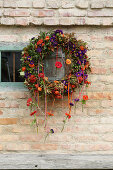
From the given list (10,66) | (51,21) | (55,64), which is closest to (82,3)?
(51,21)

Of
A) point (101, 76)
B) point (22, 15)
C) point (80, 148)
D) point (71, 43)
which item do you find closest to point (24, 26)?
point (22, 15)

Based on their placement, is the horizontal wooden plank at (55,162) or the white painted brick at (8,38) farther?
the white painted brick at (8,38)

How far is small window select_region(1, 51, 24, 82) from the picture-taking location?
272 cm

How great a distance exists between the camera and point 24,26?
2.68 m

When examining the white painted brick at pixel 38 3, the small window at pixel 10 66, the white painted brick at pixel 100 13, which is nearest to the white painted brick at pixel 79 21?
the white painted brick at pixel 100 13

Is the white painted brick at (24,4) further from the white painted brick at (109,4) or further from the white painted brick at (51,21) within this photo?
the white painted brick at (109,4)

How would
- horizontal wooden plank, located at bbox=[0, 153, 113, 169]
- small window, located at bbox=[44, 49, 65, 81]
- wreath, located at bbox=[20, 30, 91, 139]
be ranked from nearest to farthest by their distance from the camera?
horizontal wooden plank, located at bbox=[0, 153, 113, 169], wreath, located at bbox=[20, 30, 91, 139], small window, located at bbox=[44, 49, 65, 81]

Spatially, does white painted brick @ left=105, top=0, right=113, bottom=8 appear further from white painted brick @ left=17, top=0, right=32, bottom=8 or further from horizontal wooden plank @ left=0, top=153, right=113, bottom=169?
horizontal wooden plank @ left=0, top=153, right=113, bottom=169

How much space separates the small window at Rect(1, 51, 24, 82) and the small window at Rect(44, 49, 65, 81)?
0.41m

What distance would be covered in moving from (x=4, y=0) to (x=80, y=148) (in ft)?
7.02

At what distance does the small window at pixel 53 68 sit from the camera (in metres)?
2.53

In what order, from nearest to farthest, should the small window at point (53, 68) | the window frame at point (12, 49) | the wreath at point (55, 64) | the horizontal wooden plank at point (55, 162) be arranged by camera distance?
the horizontal wooden plank at point (55, 162)
the wreath at point (55, 64)
the small window at point (53, 68)
the window frame at point (12, 49)

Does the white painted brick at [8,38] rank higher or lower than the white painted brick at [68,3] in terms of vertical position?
lower

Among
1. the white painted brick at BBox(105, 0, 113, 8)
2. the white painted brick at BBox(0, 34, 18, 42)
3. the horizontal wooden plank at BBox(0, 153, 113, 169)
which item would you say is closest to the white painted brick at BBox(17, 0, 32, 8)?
the white painted brick at BBox(0, 34, 18, 42)
